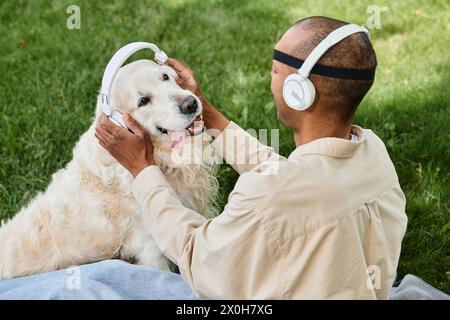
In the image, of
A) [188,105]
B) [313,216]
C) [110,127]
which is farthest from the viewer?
[188,105]

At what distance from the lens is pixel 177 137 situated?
3188 millimetres

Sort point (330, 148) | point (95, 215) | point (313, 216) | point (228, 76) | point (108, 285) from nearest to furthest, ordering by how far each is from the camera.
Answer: point (313, 216) → point (330, 148) → point (108, 285) → point (95, 215) → point (228, 76)

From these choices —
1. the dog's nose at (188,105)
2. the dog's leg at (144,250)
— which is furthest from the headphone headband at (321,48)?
the dog's leg at (144,250)

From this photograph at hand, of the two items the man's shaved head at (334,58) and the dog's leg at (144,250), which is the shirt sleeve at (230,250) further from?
the dog's leg at (144,250)

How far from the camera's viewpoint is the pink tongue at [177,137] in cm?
314

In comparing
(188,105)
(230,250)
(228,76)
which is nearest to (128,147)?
(188,105)

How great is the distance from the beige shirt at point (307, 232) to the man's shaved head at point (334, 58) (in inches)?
5.2

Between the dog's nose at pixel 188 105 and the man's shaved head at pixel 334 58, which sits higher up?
the man's shaved head at pixel 334 58

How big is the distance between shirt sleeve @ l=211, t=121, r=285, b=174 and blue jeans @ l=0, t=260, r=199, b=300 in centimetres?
72

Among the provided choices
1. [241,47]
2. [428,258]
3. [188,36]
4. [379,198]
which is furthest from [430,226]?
[188,36]

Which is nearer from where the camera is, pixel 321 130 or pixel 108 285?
pixel 321 130

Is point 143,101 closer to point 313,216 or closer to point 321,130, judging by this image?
point 321,130

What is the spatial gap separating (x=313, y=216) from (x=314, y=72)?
480 millimetres
